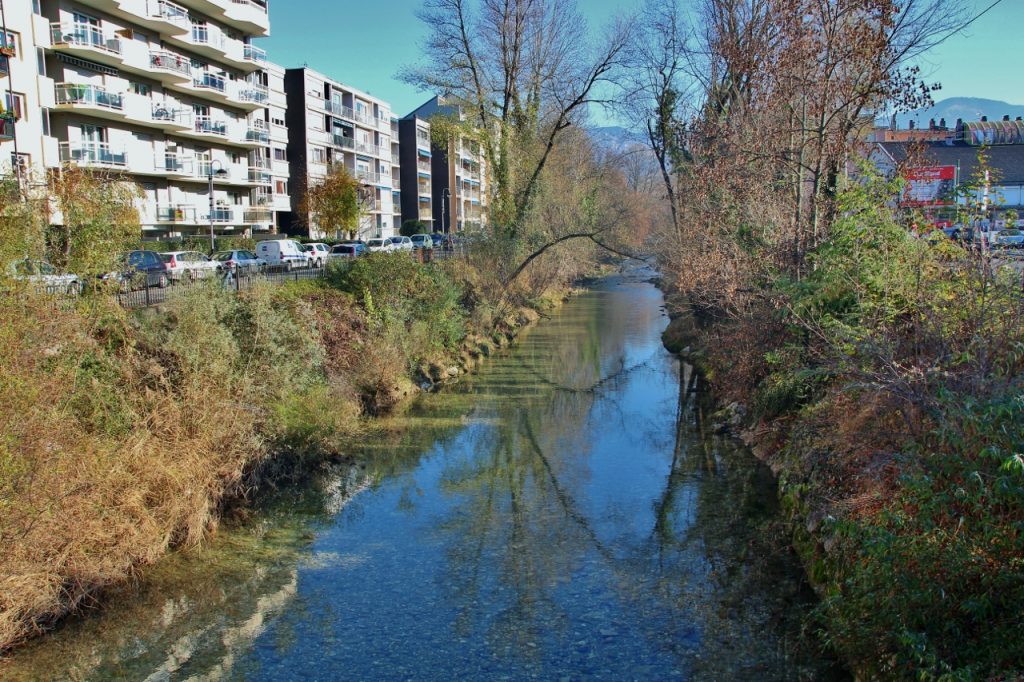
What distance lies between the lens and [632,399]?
74.1ft

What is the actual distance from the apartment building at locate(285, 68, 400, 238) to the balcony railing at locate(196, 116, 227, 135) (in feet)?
35.3

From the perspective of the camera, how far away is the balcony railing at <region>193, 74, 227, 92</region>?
1697 inches

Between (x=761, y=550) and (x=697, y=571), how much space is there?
48.8 inches

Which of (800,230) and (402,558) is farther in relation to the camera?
(800,230)

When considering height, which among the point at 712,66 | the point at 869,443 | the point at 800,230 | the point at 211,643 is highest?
the point at 712,66

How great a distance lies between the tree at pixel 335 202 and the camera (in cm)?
5238

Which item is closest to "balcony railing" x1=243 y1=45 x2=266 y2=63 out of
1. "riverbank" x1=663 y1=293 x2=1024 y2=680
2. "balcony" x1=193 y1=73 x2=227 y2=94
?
"balcony" x1=193 y1=73 x2=227 y2=94

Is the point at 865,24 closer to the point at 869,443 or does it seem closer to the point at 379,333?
the point at 869,443

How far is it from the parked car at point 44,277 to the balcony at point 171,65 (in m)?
30.4

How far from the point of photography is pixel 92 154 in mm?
35281

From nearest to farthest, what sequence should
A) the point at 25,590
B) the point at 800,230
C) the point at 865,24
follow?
the point at 25,590 < the point at 865,24 < the point at 800,230

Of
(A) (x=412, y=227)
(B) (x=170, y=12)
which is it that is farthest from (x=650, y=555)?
(A) (x=412, y=227)

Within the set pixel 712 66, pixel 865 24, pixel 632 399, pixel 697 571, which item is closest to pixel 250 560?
pixel 697 571

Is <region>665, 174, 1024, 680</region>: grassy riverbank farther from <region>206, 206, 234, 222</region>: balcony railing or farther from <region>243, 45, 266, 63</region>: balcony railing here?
<region>243, 45, 266, 63</region>: balcony railing
